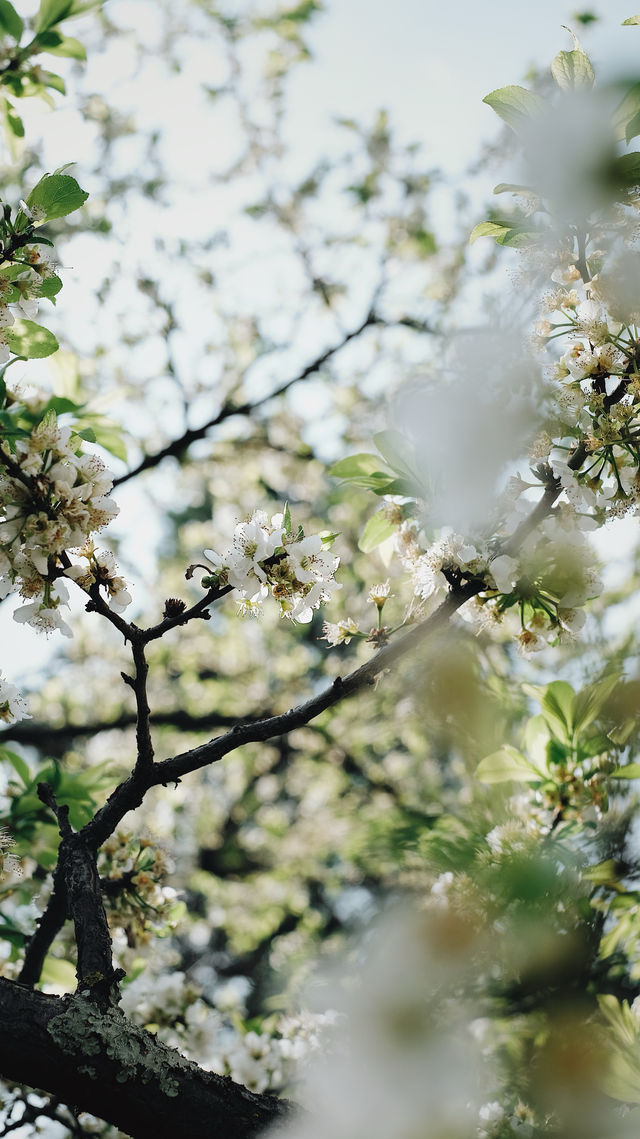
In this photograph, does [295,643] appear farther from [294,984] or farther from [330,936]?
[294,984]

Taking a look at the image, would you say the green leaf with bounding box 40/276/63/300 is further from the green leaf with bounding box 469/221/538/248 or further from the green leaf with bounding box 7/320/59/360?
the green leaf with bounding box 469/221/538/248

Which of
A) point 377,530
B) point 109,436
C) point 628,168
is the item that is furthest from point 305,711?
point 628,168

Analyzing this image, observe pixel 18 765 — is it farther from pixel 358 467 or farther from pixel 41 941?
pixel 358 467

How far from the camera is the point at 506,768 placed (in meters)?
1.78

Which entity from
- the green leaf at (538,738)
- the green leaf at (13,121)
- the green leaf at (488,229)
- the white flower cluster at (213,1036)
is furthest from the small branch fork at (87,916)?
the green leaf at (13,121)

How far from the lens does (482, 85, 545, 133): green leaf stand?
4.08 feet

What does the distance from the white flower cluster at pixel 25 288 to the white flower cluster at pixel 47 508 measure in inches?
7.9

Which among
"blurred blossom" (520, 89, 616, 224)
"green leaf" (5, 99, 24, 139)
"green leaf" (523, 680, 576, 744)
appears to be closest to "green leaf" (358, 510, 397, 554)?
"green leaf" (523, 680, 576, 744)

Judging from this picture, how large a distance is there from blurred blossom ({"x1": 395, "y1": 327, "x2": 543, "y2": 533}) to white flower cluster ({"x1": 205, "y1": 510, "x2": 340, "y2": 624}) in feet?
1.04

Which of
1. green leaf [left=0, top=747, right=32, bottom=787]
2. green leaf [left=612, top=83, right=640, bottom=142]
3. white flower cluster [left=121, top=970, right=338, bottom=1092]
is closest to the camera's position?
green leaf [left=612, top=83, right=640, bottom=142]

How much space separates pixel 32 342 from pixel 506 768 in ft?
4.35

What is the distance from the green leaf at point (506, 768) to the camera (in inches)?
69.1

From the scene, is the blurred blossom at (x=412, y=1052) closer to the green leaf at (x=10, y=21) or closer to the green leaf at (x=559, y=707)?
the green leaf at (x=559, y=707)

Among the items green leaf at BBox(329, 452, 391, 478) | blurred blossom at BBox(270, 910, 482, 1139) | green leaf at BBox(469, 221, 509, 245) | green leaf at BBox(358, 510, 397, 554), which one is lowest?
blurred blossom at BBox(270, 910, 482, 1139)
